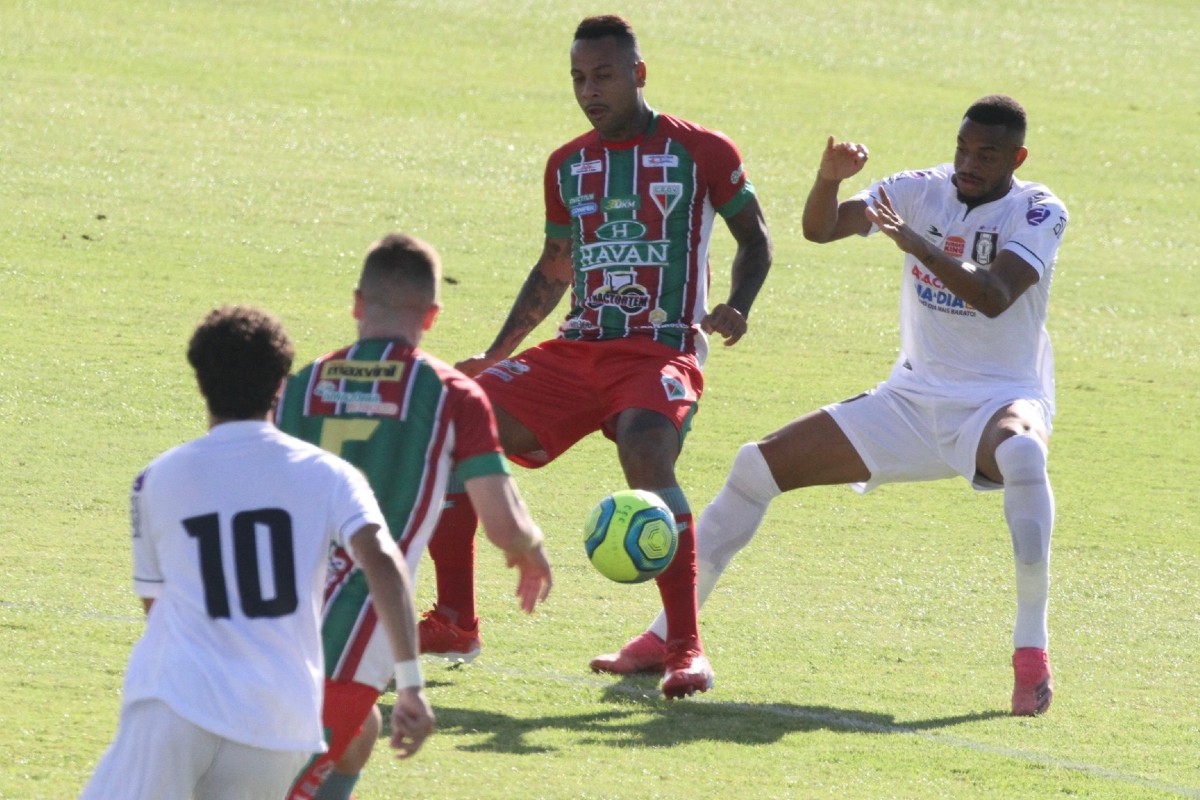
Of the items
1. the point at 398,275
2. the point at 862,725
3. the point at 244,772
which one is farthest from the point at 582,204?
the point at 244,772

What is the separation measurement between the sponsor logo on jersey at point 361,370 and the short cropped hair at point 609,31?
3095 mm

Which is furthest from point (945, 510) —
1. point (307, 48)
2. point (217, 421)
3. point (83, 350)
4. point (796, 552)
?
point (307, 48)

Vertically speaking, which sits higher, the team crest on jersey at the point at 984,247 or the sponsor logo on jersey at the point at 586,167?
the sponsor logo on jersey at the point at 586,167

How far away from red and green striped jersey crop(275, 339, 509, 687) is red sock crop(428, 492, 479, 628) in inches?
84.3

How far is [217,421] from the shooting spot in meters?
4.32

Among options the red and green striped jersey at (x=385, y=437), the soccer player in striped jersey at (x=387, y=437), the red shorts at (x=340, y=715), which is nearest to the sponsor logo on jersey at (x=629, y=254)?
the soccer player in striped jersey at (x=387, y=437)

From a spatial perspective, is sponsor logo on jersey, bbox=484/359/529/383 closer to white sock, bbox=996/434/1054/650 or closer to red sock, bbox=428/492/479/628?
red sock, bbox=428/492/479/628

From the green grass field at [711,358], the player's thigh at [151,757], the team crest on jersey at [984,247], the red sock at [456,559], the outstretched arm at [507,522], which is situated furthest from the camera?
the team crest on jersey at [984,247]

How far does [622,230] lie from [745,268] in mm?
514

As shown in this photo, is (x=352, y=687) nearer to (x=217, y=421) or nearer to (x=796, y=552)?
(x=217, y=421)

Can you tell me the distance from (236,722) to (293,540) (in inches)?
16.1

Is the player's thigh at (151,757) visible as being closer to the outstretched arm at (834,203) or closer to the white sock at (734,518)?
the white sock at (734,518)

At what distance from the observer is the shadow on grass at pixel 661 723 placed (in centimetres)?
628

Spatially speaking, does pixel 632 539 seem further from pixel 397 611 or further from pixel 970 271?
pixel 397 611
